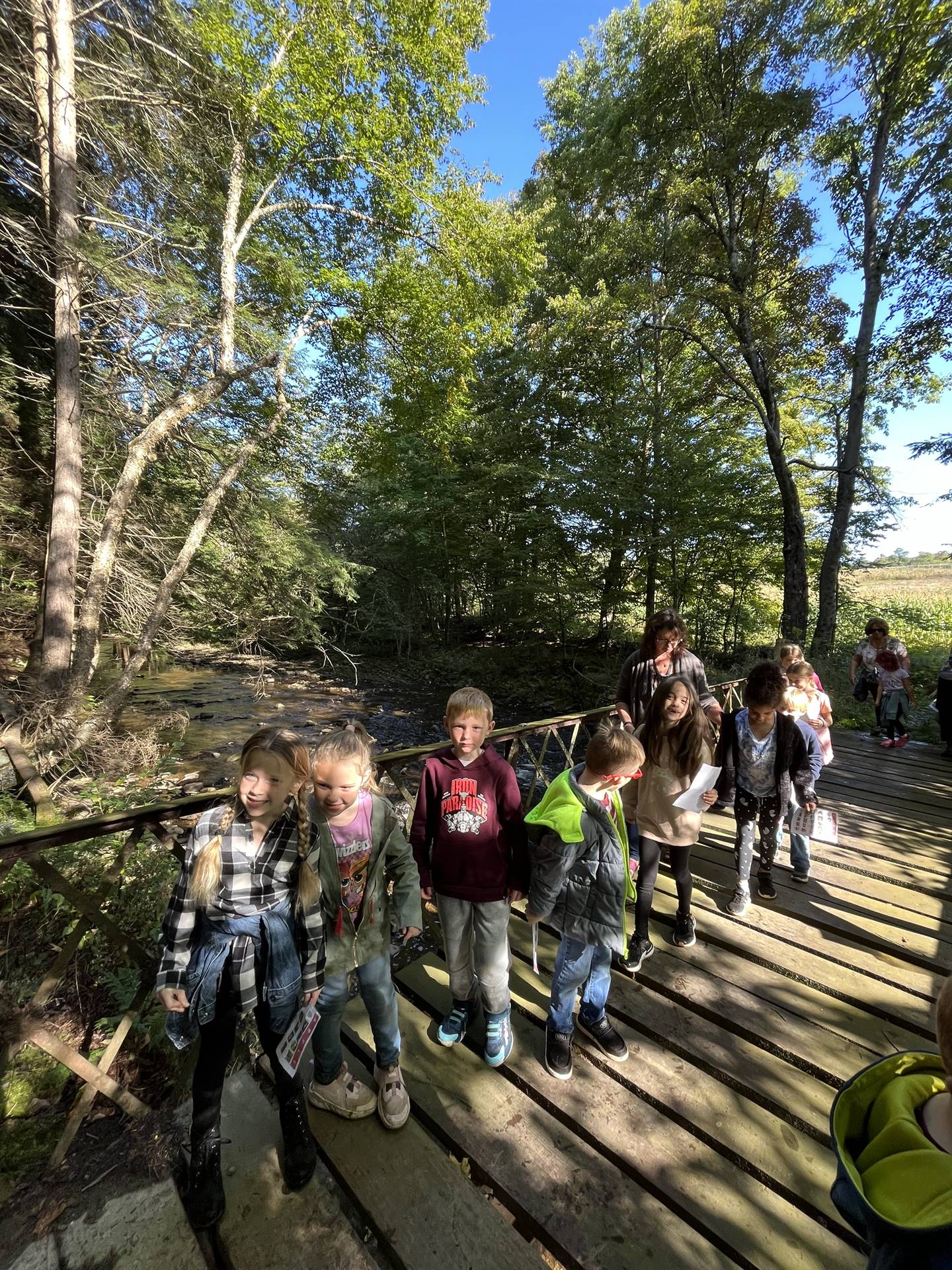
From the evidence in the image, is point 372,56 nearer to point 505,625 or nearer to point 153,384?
point 153,384

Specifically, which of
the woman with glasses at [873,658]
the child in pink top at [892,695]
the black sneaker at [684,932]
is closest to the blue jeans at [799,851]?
→ the black sneaker at [684,932]

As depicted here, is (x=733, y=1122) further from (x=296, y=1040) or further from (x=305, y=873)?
(x=305, y=873)

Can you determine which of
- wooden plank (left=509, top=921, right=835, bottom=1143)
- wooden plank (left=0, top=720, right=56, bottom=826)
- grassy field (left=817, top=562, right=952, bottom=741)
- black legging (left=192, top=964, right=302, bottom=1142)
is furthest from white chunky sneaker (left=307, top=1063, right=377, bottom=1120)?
grassy field (left=817, top=562, right=952, bottom=741)

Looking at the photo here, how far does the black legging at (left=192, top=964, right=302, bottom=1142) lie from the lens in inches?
66.6

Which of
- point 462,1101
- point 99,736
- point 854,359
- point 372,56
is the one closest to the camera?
point 462,1101

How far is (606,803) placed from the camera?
2.26 metres

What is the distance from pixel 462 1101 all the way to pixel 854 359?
14364mm

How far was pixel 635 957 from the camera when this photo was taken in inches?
111

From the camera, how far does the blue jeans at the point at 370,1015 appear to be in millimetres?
Result: 1969

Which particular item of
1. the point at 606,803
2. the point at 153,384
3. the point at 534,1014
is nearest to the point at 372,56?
the point at 153,384

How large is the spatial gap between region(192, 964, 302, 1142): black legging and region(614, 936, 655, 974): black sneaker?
6.29ft

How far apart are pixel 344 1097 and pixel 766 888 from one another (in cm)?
312

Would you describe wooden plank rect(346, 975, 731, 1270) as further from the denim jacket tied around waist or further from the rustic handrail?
the rustic handrail

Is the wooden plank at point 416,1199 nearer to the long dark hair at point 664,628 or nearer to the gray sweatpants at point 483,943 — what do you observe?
the gray sweatpants at point 483,943
